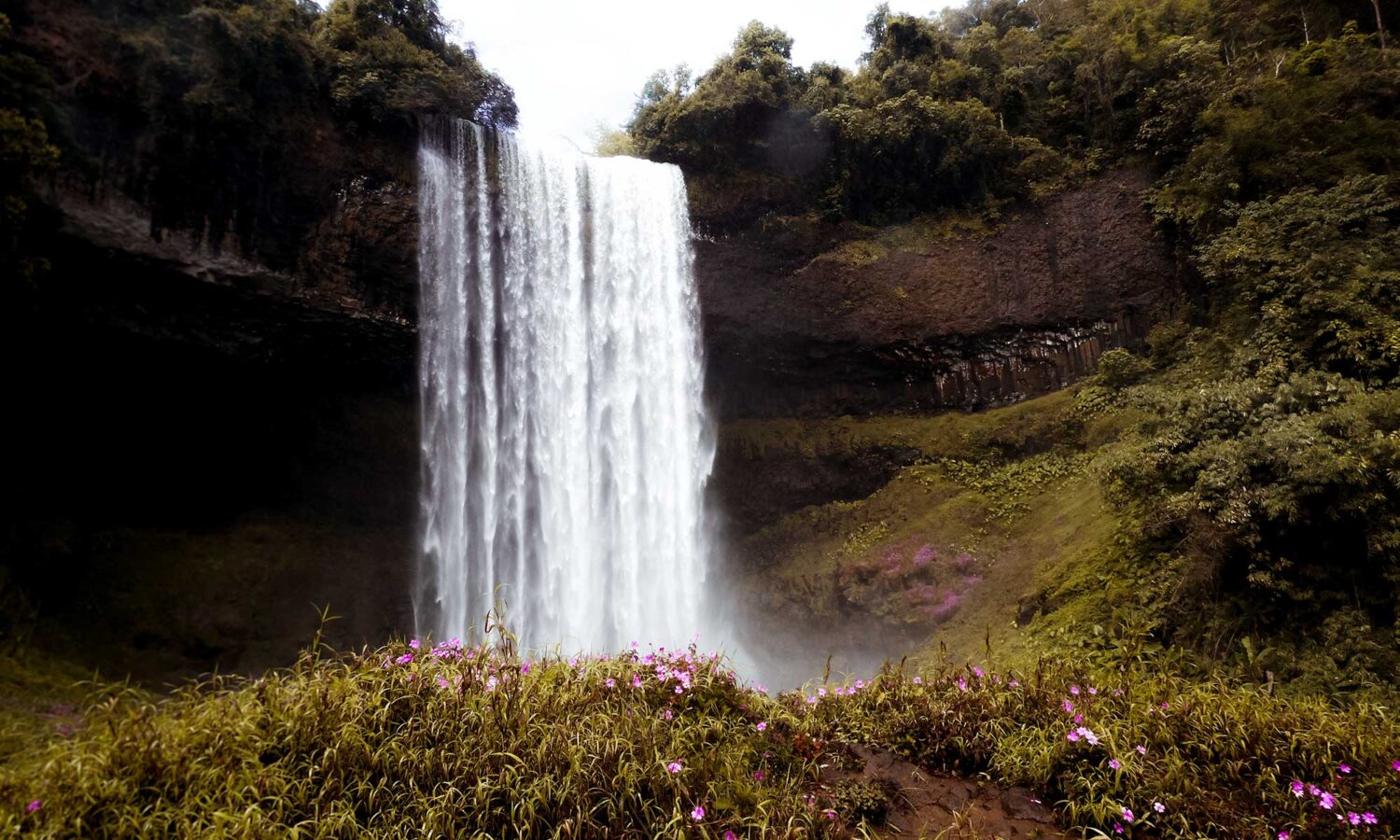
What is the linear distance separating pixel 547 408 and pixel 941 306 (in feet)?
31.9

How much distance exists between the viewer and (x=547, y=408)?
14461 millimetres

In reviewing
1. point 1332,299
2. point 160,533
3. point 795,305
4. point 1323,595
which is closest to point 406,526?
point 160,533

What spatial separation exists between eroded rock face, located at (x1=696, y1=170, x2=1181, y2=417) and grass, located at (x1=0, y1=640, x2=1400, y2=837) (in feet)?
39.4

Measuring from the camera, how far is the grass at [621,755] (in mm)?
3303

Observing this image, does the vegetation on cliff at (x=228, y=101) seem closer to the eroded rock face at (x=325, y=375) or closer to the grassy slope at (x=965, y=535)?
the eroded rock face at (x=325, y=375)

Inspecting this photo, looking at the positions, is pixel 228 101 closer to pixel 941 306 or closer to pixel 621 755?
pixel 621 755

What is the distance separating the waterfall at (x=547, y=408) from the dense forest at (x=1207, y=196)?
3.84m

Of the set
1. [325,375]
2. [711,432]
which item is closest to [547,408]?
[711,432]

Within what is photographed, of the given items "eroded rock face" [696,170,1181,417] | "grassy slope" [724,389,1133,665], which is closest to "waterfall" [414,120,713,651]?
"eroded rock face" [696,170,1181,417]

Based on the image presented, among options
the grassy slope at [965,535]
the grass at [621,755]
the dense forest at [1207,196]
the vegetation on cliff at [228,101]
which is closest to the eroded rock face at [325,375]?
the vegetation on cliff at [228,101]

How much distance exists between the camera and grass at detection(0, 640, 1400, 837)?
3.30m

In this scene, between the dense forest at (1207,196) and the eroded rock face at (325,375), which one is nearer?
the dense forest at (1207,196)

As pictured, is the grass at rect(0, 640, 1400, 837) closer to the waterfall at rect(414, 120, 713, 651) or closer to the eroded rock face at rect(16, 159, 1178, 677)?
the waterfall at rect(414, 120, 713, 651)

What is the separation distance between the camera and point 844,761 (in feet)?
14.9
